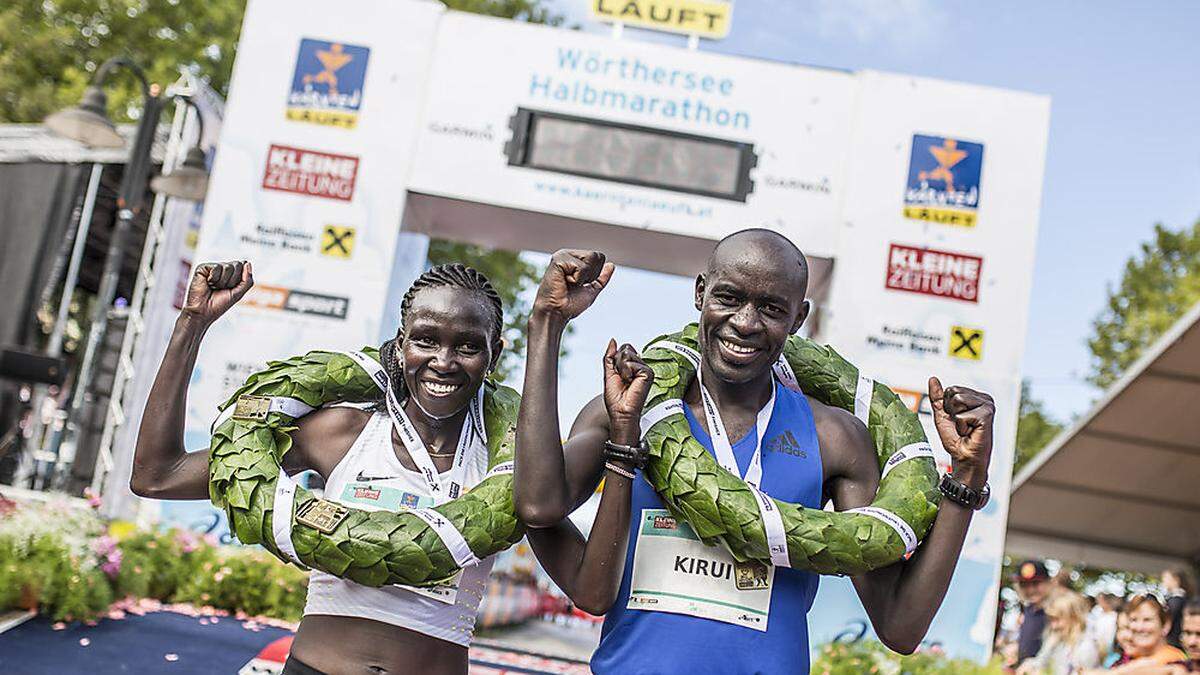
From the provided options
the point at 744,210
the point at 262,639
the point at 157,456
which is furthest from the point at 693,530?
the point at 744,210

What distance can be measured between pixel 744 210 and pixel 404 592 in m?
5.32

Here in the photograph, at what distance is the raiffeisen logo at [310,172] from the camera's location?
7.48 meters

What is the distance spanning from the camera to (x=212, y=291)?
2.63m

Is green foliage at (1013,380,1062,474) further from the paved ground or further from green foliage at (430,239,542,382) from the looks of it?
the paved ground

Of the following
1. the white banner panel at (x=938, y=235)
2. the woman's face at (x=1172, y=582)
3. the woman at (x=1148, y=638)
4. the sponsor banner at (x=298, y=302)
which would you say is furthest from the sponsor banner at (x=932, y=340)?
the sponsor banner at (x=298, y=302)

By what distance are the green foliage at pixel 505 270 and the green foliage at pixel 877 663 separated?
1063 centimetres

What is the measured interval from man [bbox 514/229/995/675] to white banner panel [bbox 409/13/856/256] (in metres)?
5.15

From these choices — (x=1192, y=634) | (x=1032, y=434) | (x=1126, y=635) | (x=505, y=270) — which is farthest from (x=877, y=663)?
(x=1032, y=434)

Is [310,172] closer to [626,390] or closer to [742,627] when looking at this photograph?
[626,390]

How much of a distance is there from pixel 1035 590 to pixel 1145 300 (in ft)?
45.6

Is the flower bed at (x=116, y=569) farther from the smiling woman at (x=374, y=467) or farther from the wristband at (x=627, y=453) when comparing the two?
the wristband at (x=627, y=453)

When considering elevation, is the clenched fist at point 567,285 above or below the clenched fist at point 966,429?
above

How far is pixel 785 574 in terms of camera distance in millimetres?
2180

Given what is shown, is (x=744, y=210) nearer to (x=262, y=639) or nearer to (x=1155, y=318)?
(x=262, y=639)
